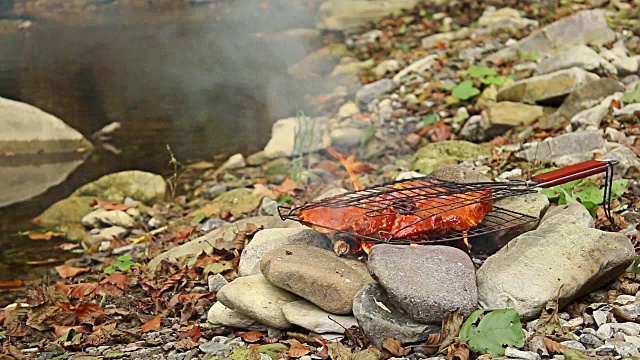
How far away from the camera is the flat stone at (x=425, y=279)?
2.95 meters

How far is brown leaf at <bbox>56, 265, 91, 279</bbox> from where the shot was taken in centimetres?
508

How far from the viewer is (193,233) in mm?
5242

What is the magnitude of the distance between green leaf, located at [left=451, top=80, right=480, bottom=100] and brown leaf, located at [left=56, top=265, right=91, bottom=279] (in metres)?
3.85

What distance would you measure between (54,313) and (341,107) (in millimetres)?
5090

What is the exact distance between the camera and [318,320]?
3.20 meters

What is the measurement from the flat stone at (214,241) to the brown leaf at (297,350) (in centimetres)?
128

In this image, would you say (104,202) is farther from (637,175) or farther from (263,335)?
(637,175)

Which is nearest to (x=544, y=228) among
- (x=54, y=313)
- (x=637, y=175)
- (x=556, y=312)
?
(x=556, y=312)

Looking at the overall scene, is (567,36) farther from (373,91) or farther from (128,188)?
(128,188)

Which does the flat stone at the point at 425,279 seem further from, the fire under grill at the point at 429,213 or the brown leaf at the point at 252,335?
the brown leaf at the point at 252,335

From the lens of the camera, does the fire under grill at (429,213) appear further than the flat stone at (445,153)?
No

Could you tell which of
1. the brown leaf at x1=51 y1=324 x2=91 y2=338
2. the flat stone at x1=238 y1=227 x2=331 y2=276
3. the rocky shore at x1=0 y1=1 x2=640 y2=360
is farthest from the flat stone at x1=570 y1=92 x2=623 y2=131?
the brown leaf at x1=51 y1=324 x2=91 y2=338

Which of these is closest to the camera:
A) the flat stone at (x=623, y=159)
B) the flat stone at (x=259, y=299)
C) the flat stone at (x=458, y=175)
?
the flat stone at (x=259, y=299)

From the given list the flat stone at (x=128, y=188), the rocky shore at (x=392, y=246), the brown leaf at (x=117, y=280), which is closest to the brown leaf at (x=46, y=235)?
the rocky shore at (x=392, y=246)
